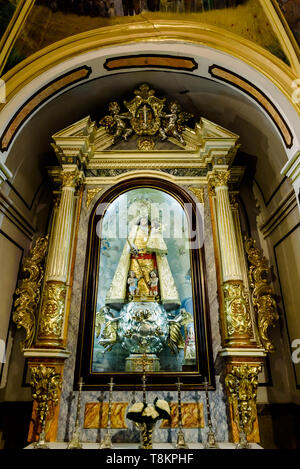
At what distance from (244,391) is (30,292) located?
10.7 feet

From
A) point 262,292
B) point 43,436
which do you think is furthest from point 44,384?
point 262,292

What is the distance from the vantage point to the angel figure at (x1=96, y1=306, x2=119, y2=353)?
4398mm

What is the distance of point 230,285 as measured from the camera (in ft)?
13.4

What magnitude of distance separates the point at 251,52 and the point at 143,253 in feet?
10.9

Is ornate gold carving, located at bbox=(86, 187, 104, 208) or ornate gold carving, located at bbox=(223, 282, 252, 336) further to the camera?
ornate gold carving, located at bbox=(86, 187, 104, 208)

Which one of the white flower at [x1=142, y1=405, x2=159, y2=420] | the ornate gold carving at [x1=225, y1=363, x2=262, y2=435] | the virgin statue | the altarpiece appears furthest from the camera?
the virgin statue

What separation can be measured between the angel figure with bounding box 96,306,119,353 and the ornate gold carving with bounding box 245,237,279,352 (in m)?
2.12

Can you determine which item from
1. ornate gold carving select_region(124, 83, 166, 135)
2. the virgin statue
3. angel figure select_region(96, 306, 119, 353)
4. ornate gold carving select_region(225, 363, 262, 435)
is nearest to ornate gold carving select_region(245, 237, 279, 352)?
ornate gold carving select_region(225, 363, 262, 435)

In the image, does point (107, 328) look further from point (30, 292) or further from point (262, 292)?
point (262, 292)

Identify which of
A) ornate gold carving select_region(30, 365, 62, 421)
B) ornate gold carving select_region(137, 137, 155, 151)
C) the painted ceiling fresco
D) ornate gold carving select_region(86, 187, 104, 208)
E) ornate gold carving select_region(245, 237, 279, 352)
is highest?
the painted ceiling fresco

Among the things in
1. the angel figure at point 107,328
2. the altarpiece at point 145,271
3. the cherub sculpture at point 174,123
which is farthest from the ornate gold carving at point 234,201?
the angel figure at point 107,328

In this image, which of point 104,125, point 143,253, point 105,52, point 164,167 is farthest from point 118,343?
point 105,52

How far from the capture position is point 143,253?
200 inches

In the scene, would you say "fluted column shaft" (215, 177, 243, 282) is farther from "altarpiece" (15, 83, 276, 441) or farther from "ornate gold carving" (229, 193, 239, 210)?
"ornate gold carving" (229, 193, 239, 210)
